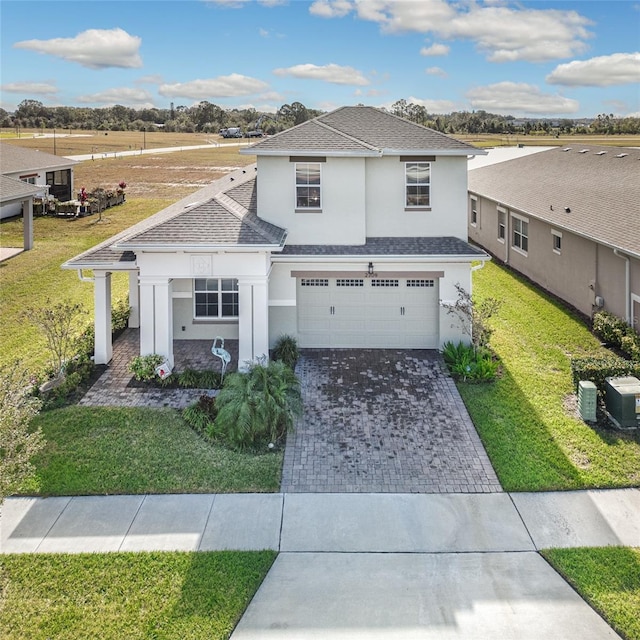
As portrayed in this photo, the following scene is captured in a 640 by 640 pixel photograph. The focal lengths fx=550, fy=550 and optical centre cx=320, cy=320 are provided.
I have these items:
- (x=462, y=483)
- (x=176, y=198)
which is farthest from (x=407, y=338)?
(x=176, y=198)

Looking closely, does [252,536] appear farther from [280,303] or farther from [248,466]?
[280,303]

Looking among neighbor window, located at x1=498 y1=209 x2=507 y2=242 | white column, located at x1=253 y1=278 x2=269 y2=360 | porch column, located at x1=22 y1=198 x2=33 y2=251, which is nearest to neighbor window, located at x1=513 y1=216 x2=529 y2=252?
neighbor window, located at x1=498 y1=209 x2=507 y2=242

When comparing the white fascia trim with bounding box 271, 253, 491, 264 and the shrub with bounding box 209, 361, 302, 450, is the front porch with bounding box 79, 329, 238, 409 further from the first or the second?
the white fascia trim with bounding box 271, 253, 491, 264

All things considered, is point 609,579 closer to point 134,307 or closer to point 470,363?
point 470,363

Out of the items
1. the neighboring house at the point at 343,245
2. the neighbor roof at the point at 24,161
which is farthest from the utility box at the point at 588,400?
the neighbor roof at the point at 24,161

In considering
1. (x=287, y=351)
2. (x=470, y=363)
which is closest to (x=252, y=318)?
(x=287, y=351)

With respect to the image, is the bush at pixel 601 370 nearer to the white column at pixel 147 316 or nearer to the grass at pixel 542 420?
the grass at pixel 542 420
